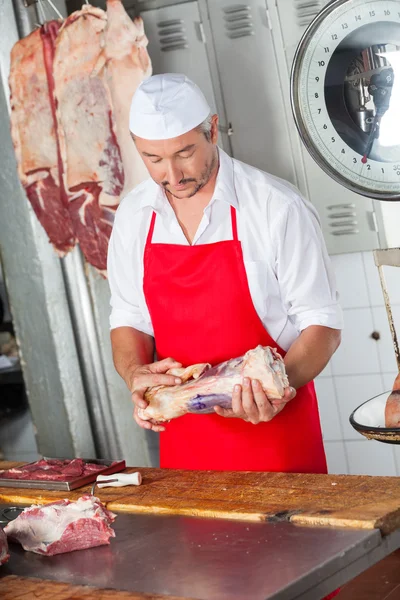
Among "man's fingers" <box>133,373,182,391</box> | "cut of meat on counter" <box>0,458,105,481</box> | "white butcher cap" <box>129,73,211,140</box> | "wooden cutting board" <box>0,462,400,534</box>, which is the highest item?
"white butcher cap" <box>129,73,211,140</box>

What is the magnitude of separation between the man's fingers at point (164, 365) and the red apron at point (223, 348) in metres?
0.17

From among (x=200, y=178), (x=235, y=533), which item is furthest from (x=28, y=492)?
(x=200, y=178)

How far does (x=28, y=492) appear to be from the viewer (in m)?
2.66

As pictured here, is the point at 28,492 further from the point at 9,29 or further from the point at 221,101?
the point at 9,29

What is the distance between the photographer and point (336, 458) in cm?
416

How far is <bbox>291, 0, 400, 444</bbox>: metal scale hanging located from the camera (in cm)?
339

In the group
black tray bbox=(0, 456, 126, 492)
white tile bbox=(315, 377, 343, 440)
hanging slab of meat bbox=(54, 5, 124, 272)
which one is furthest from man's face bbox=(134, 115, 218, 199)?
white tile bbox=(315, 377, 343, 440)

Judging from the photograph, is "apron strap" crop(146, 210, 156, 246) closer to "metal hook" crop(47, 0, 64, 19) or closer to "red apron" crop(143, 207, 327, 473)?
"red apron" crop(143, 207, 327, 473)

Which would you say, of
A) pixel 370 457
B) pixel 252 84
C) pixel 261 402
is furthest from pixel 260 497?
Answer: pixel 252 84

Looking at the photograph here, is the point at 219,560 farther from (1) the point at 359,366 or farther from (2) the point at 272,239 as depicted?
(1) the point at 359,366

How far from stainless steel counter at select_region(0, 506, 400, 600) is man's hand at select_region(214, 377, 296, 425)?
419 millimetres

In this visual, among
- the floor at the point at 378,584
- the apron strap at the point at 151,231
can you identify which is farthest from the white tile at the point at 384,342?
the apron strap at the point at 151,231

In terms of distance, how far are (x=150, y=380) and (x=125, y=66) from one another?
5.55 ft

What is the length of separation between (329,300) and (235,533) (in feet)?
3.29
